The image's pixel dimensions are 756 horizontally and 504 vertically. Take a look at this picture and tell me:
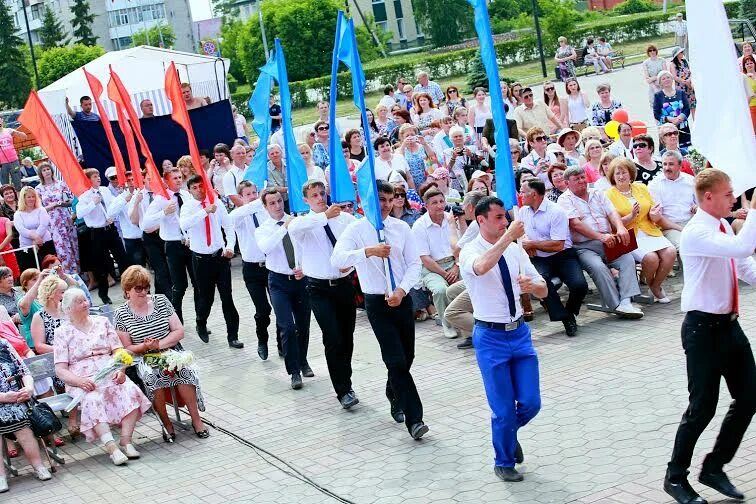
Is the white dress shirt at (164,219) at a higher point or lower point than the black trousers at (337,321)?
higher

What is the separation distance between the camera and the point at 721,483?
272 inches

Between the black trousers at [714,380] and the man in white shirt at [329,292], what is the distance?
3.94m

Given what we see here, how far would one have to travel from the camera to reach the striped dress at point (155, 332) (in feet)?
33.6

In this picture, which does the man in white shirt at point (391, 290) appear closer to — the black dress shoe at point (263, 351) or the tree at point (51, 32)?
the black dress shoe at point (263, 351)

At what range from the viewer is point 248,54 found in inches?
2405

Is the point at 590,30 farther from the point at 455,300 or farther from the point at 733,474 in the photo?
the point at 733,474

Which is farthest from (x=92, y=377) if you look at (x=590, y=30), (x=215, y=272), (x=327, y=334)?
(x=590, y=30)

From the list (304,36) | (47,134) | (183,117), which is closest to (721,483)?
(183,117)

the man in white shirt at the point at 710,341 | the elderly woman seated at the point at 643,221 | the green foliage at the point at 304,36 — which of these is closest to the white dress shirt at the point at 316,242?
the elderly woman seated at the point at 643,221

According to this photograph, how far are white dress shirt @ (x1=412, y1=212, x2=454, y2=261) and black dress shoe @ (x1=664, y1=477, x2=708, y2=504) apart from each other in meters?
6.01

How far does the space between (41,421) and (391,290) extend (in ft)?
10.4

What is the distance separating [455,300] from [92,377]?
12.3 feet

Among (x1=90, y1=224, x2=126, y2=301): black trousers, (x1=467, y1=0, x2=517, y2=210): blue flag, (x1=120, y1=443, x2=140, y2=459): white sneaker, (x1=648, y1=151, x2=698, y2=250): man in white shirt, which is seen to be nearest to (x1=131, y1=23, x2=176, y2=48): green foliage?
(x1=90, y1=224, x2=126, y2=301): black trousers

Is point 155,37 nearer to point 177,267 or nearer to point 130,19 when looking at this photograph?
point 130,19
